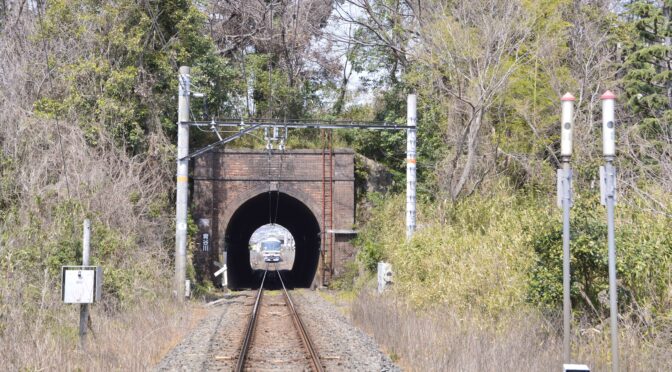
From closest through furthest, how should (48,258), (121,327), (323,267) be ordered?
(121,327) → (48,258) → (323,267)

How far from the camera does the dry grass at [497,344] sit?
8195 mm

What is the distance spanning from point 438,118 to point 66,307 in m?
17.5

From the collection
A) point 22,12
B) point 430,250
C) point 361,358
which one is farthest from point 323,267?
point 361,358

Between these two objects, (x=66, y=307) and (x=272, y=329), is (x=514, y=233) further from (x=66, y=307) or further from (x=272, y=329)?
(x=66, y=307)

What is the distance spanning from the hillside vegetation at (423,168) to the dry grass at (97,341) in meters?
0.05

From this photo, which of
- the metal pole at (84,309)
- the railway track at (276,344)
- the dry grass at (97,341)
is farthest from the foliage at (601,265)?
the metal pole at (84,309)

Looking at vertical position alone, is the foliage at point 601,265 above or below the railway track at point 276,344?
above

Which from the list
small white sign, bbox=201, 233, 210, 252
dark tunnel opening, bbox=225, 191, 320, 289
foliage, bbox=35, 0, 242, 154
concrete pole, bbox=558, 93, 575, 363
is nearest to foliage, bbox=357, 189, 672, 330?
concrete pole, bbox=558, 93, 575, 363

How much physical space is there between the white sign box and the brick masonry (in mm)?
15859

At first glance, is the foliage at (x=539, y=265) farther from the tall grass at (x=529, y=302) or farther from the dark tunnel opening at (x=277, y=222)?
the dark tunnel opening at (x=277, y=222)

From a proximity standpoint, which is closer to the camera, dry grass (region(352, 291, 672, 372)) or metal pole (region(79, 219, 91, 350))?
dry grass (region(352, 291, 672, 372))

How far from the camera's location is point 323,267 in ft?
85.4

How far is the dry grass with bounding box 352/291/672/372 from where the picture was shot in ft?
26.9

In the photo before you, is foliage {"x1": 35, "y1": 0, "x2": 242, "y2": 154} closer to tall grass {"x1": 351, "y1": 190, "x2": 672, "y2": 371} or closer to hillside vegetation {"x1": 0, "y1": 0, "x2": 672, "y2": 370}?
hillside vegetation {"x1": 0, "y1": 0, "x2": 672, "y2": 370}
